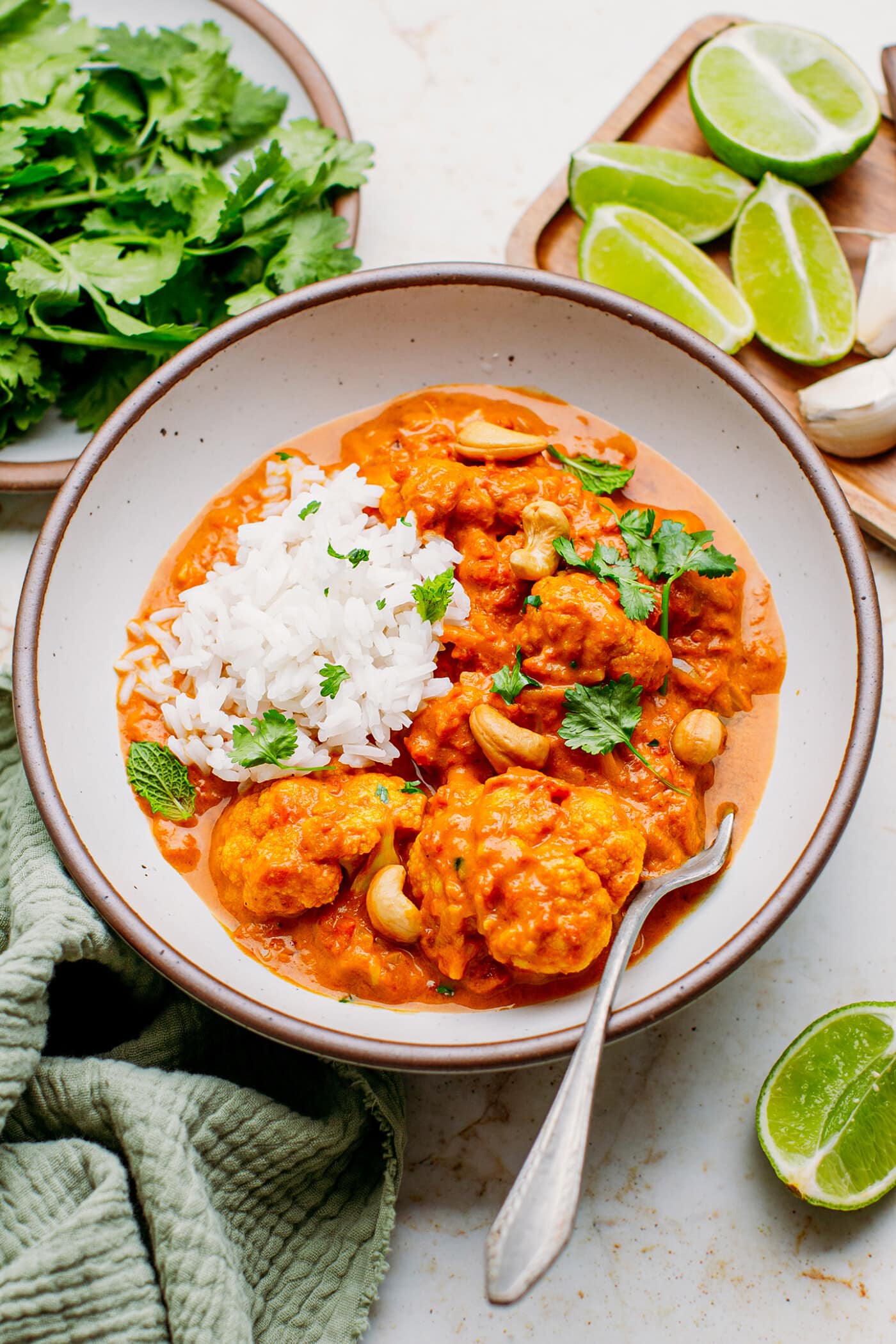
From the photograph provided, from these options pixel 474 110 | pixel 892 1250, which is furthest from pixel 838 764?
pixel 474 110

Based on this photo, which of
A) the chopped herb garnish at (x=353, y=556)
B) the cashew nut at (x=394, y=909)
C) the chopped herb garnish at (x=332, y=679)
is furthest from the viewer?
the chopped herb garnish at (x=353, y=556)

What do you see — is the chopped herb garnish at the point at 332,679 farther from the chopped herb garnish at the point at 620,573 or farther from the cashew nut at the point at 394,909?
the chopped herb garnish at the point at 620,573

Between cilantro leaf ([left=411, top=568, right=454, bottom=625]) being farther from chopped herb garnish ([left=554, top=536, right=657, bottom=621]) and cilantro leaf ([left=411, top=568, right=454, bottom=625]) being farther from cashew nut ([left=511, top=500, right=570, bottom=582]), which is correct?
chopped herb garnish ([left=554, top=536, right=657, bottom=621])

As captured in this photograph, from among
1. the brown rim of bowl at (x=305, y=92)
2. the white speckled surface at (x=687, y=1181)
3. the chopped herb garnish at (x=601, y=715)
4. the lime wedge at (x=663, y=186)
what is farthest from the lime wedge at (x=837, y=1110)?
the brown rim of bowl at (x=305, y=92)

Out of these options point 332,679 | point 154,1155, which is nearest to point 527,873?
point 332,679

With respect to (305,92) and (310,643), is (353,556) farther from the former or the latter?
(305,92)

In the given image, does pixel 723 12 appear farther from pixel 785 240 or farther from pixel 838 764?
pixel 838 764
